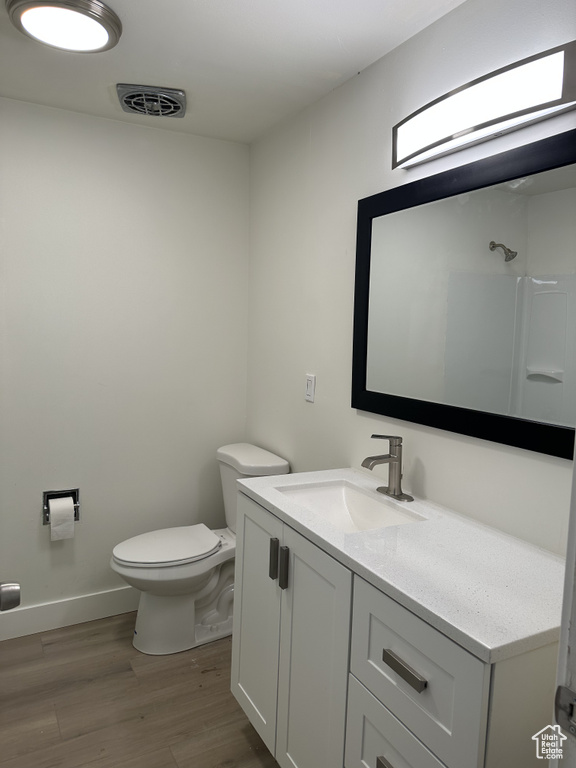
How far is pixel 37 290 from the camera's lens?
8.05ft

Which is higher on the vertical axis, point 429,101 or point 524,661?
point 429,101

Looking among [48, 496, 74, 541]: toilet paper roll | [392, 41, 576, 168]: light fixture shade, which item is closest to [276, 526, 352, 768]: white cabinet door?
[392, 41, 576, 168]: light fixture shade

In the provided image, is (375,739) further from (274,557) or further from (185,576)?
(185,576)

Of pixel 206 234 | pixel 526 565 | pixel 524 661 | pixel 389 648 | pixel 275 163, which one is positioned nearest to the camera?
pixel 524 661

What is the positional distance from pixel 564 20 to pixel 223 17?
3.15ft

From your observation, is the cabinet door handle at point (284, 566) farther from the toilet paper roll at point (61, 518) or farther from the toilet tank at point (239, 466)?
the toilet paper roll at point (61, 518)

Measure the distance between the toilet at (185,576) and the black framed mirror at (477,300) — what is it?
2.93ft

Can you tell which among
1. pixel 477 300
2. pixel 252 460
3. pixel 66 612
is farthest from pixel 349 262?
pixel 66 612

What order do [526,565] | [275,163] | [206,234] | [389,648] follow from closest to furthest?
[389,648]
[526,565]
[275,163]
[206,234]

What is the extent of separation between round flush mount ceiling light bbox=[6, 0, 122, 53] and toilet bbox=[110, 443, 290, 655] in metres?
1.70

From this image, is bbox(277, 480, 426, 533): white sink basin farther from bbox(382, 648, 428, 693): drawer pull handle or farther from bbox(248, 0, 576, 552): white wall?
bbox(382, 648, 428, 693): drawer pull handle

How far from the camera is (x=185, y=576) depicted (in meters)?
2.30

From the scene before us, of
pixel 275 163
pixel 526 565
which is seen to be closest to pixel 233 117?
pixel 275 163

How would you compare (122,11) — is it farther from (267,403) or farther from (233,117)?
(267,403)
